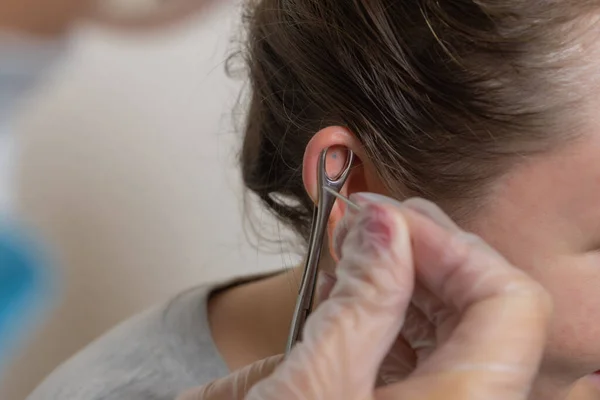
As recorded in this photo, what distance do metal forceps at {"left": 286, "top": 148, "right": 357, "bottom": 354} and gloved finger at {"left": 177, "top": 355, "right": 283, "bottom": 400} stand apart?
0.03 meters

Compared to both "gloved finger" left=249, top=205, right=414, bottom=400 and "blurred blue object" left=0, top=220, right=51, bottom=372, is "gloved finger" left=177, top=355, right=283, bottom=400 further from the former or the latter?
"blurred blue object" left=0, top=220, right=51, bottom=372

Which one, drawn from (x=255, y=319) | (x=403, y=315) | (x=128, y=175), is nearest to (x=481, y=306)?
(x=403, y=315)

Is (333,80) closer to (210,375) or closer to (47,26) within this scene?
(210,375)

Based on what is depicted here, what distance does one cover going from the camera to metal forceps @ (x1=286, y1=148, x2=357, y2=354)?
21.3 inches

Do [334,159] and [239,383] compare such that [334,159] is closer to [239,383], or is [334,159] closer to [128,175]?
[239,383]

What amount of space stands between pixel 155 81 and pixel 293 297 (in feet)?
1.77

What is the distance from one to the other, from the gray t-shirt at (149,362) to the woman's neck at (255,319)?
20 mm

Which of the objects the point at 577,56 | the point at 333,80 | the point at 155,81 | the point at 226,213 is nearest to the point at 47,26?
the point at 155,81

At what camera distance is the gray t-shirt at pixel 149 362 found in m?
0.75

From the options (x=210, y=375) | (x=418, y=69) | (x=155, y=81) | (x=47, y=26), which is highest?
(x=47, y=26)

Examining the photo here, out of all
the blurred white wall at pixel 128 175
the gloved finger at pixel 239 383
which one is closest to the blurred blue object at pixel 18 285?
the blurred white wall at pixel 128 175

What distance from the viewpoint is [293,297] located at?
2.68 feet

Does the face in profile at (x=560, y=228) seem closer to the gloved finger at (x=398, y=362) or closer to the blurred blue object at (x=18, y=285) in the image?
the gloved finger at (x=398, y=362)

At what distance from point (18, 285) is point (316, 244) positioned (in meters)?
0.70
